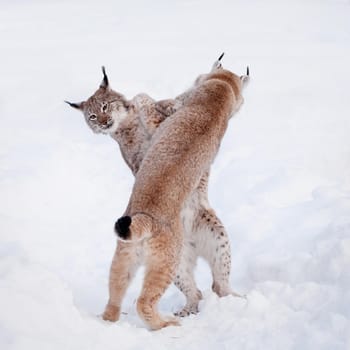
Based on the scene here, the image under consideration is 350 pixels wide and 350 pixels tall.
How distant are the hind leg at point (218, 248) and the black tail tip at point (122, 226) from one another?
159 centimetres

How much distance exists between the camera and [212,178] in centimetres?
859

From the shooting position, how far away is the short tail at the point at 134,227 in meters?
4.42

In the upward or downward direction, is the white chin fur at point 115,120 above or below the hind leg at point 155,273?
above

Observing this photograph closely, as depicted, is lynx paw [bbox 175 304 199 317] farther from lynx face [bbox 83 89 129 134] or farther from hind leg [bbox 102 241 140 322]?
lynx face [bbox 83 89 129 134]

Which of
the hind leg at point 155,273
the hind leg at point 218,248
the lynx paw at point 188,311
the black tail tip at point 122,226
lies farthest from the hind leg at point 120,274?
the hind leg at point 218,248

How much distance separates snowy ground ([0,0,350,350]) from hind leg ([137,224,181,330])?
0.51 feet

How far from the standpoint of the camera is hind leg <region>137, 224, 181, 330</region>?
4.75 metres

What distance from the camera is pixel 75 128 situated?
10.1 metres

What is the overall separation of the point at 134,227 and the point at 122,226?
0.60 ft

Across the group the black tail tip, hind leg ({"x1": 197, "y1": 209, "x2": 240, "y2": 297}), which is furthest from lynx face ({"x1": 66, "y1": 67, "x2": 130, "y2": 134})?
the black tail tip

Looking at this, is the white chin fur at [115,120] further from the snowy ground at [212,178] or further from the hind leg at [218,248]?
Result: the snowy ground at [212,178]

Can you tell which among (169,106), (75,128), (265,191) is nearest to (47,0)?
(75,128)

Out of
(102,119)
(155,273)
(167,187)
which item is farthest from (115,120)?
(155,273)

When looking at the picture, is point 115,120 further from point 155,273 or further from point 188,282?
point 155,273
